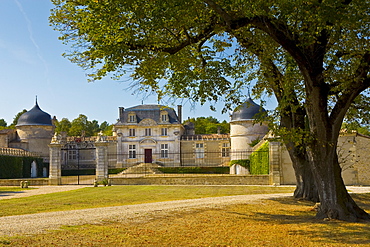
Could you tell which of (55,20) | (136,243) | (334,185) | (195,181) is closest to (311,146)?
(334,185)

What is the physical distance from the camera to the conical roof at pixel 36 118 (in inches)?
1662

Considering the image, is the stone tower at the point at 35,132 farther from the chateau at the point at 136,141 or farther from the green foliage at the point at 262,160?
the green foliage at the point at 262,160

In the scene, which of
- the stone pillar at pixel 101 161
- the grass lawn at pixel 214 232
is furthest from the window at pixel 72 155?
the grass lawn at pixel 214 232

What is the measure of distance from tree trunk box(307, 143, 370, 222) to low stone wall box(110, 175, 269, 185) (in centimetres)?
1114

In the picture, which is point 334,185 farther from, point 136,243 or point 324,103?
point 136,243

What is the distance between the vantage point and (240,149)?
1393 inches

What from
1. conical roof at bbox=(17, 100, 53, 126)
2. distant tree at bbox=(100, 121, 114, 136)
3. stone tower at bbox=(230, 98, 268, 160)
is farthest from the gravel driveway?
distant tree at bbox=(100, 121, 114, 136)

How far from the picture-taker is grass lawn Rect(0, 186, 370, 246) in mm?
5637

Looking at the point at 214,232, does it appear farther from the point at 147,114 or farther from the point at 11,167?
the point at 147,114

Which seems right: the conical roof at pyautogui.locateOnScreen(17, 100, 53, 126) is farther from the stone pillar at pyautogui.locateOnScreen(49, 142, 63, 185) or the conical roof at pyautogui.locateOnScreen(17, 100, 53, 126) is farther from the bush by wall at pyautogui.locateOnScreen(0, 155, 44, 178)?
the stone pillar at pyautogui.locateOnScreen(49, 142, 63, 185)

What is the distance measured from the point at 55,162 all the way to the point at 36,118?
23.0m

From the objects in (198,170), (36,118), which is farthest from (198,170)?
(36,118)

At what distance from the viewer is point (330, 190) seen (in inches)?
310

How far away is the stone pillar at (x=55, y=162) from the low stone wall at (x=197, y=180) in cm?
346
